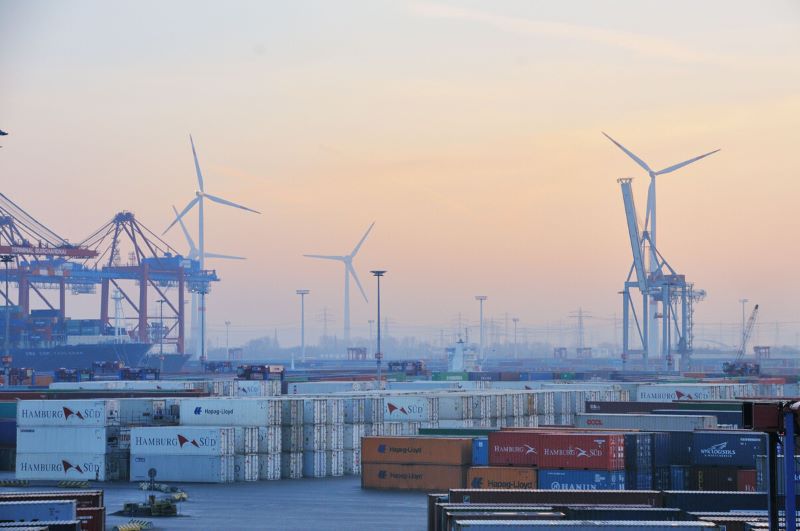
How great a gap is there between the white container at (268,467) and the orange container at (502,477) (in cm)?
1484

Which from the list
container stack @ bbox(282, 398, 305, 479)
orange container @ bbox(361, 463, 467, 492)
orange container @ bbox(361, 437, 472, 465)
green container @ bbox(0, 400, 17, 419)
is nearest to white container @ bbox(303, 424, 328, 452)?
container stack @ bbox(282, 398, 305, 479)

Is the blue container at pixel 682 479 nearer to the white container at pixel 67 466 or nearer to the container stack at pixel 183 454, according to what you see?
the container stack at pixel 183 454

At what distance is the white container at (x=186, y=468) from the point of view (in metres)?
59.7

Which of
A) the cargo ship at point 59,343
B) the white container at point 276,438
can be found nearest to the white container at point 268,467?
the white container at point 276,438

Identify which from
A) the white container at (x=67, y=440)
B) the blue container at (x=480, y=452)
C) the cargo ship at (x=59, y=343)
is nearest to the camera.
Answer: the blue container at (x=480, y=452)

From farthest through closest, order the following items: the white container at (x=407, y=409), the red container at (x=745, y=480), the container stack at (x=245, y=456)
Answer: the white container at (x=407, y=409) → the container stack at (x=245, y=456) → the red container at (x=745, y=480)

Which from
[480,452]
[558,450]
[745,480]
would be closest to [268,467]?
[480,452]

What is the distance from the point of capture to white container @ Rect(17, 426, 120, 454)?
61406 mm

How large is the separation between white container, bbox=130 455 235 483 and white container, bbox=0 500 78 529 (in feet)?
88.5

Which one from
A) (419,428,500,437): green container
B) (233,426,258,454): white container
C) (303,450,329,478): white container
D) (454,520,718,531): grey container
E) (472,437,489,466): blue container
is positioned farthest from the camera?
(303,450,329,478): white container

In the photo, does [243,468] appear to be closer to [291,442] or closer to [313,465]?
[291,442]

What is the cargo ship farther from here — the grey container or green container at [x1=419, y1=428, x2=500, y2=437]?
the grey container

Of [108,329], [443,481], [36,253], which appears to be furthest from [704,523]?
[108,329]

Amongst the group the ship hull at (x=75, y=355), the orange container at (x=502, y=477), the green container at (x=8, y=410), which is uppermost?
the ship hull at (x=75, y=355)
